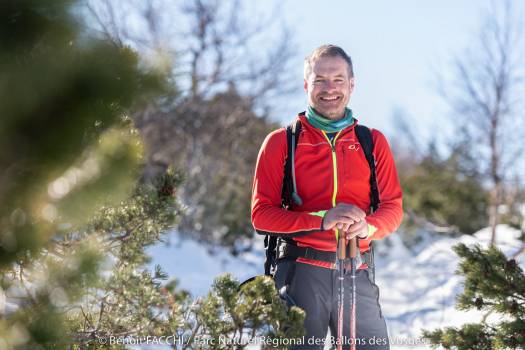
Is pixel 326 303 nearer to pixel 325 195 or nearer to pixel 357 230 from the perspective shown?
pixel 357 230

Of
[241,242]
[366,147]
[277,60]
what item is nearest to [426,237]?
[241,242]

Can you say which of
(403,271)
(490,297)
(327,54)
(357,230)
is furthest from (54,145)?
(403,271)

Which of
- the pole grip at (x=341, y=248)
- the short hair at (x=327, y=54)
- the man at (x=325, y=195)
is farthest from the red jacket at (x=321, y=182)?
the short hair at (x=327, y=54)

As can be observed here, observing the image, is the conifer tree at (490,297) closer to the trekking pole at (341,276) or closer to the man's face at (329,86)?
the trekking pole at (341,276)

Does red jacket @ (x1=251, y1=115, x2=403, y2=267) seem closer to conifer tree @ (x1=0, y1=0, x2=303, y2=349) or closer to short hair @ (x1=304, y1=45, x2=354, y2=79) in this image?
short hair @ (x1=304, y1=45, x2=354, y2=79)

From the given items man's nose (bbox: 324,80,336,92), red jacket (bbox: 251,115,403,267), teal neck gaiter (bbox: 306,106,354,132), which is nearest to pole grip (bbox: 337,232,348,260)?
red jacket (bbox: 251,115,403,267)

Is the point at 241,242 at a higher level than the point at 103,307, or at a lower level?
higher

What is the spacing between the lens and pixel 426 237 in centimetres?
1617

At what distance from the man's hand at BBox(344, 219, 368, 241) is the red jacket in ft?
0.21

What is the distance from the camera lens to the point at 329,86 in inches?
92.2

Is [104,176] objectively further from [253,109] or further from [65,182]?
[253,109]

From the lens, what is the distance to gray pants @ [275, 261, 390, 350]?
7.26 ft

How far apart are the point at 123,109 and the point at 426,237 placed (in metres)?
15.8

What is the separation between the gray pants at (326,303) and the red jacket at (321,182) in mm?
58
